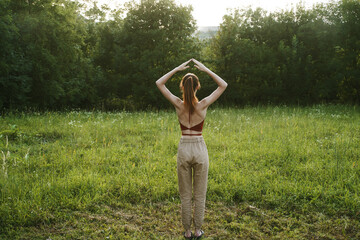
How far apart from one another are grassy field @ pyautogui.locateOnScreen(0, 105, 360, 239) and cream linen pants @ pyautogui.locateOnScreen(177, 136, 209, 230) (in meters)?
0.59

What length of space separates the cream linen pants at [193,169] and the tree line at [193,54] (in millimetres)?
13301

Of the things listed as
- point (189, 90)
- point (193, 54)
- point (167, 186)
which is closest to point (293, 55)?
point (193, 54)

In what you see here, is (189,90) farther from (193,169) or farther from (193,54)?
(193,54)

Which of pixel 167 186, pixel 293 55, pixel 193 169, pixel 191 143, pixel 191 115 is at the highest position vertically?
pixel 293 55

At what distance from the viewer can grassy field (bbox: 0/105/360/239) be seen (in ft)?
15.4

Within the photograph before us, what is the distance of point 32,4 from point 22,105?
6.01m

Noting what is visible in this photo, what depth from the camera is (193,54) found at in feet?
59.6

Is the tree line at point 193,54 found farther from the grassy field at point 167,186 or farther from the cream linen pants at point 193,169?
the cream linen pants at point 193,169

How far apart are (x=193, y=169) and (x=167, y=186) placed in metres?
1.91

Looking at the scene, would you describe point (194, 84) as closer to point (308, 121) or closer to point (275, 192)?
point (275, 192)

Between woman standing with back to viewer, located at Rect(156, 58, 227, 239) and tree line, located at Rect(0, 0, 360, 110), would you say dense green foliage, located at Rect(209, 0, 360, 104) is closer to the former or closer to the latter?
tree line, located at Rect(0, 0, 360, 110)

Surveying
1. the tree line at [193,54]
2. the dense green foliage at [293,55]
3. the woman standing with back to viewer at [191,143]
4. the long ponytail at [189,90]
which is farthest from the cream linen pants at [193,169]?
the dense green foliage at [293,55]

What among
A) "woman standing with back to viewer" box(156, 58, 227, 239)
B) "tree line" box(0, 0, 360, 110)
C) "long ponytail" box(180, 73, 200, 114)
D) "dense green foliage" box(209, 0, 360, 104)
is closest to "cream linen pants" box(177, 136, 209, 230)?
"woman standing with back to viewer" box(156, 58, 227, 239)

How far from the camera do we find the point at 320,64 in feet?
57.8
